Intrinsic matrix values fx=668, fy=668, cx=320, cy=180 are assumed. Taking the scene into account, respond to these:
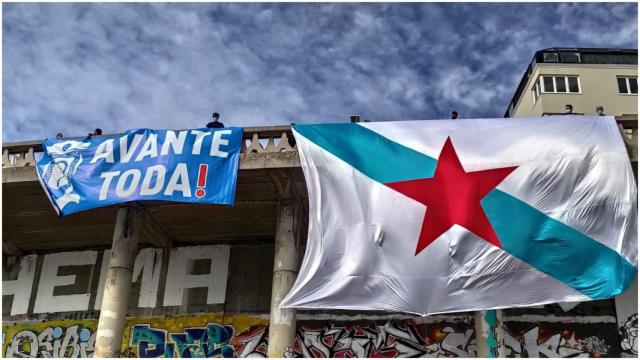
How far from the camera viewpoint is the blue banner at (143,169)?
52.2 feet

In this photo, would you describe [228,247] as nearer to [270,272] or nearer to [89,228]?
[270,272]

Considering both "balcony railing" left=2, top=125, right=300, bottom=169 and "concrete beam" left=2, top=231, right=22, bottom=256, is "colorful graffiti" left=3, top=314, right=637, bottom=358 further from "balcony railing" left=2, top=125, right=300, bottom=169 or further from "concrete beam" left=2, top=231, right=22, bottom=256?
"balcony railing" left=2, top=125, right=300, bottom=169

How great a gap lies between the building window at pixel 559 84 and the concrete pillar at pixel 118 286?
23.7 meters

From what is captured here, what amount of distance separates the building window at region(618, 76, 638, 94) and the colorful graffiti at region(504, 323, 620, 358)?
19.7 metres

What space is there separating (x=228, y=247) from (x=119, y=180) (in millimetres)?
5593

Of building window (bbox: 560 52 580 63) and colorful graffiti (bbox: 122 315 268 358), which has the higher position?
building window (bbox: 560 52 580 63)

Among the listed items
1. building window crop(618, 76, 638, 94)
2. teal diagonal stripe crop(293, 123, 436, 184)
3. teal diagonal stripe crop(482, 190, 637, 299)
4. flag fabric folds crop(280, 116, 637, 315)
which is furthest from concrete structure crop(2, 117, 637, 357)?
building window crop(618, 76, 638, 94)

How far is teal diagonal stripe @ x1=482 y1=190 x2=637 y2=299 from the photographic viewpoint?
45.3 feet

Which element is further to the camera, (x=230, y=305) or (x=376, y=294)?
(x=230, y=305)

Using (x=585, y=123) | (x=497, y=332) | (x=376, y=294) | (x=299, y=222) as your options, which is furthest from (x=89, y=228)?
(x=585, y=123)

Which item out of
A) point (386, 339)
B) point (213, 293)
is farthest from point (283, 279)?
point (213, 293)

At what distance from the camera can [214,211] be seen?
19.0m

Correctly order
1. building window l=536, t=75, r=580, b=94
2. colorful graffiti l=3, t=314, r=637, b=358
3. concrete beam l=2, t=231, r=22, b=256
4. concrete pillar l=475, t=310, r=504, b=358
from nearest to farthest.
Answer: concrete pillar l=475, t=310, r=504, b=358, colorful graffiti l=3, t=314, r=637, b=358, concrete beam l=2, t=231, r=22, b=256, building window l=536, t=75, r=580, b=94

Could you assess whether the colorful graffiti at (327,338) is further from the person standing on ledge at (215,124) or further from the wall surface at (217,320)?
the person standing on ledge at (215,124)
